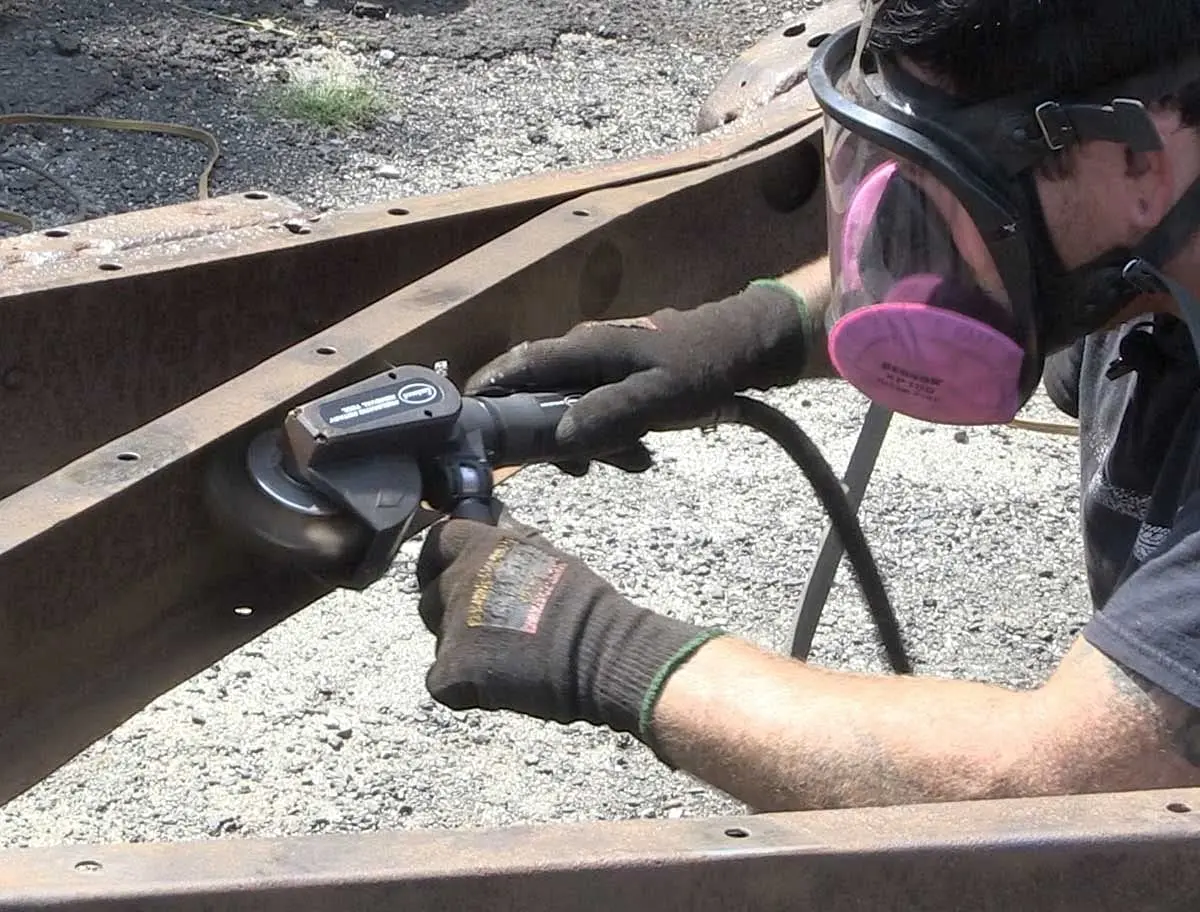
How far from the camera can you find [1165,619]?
4.94 ft

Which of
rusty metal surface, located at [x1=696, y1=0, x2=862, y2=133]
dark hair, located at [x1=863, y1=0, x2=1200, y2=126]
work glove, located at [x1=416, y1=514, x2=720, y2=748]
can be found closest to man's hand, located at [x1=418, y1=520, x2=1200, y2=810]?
work glove, located at [x1=416, y1=514, x2=720, y2=748]

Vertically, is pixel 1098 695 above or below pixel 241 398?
below

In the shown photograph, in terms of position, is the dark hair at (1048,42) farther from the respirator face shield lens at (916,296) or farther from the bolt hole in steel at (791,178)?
the bolt hole in steel at (791,178)

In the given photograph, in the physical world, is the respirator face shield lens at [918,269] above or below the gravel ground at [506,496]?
above

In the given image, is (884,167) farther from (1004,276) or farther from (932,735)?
(932,735)

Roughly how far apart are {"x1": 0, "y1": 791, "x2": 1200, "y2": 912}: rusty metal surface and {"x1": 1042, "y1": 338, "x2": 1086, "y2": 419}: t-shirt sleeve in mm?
1141

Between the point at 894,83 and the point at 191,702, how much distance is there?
196 centimetres

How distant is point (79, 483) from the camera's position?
147cm

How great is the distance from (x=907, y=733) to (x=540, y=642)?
Result: 1.20ft

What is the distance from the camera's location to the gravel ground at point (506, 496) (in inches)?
114

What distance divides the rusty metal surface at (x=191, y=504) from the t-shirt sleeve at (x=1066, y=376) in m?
0.59

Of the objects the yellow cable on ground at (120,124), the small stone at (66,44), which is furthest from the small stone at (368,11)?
the yellow cable on ground at (120,124)

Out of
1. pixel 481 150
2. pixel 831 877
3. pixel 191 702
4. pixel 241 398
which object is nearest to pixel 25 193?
pixel 481 150

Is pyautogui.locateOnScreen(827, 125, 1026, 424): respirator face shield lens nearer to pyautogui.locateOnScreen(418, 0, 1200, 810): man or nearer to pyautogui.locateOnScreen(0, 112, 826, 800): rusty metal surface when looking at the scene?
pyautogui.locateOnScreen(418, 0, 1200, 810): man
